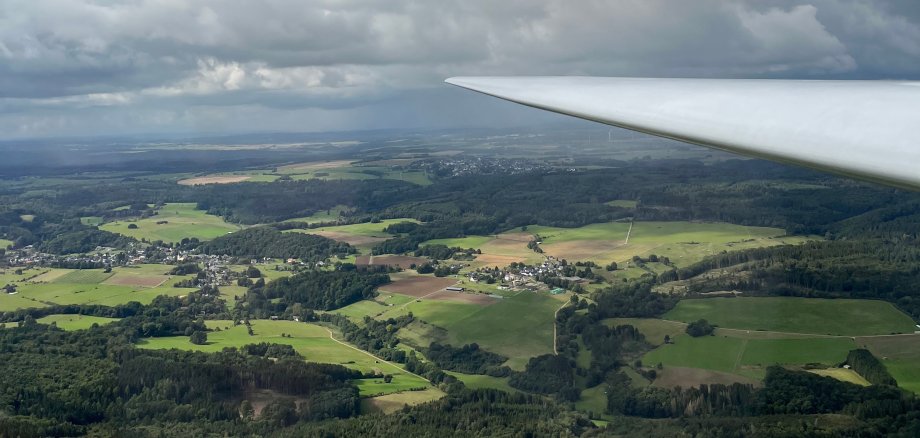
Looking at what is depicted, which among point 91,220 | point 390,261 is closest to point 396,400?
point 390,261

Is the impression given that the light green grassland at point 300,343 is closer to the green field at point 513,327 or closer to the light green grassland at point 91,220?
the green field at point 513,327

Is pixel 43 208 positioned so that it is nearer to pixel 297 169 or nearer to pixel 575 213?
pixel 297 169

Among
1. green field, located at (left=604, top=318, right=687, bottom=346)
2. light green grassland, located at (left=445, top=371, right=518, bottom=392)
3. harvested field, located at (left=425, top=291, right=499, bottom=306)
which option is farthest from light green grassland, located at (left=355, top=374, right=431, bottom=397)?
harvested field, located at (left=425, top=291, right=499, bottom=306)

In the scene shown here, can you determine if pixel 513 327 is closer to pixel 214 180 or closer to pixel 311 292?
pixel 311 292

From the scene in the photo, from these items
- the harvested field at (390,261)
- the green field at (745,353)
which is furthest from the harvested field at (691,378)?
the harvested field at (390,261)

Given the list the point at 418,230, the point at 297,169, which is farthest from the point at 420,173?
the point at 418,230
